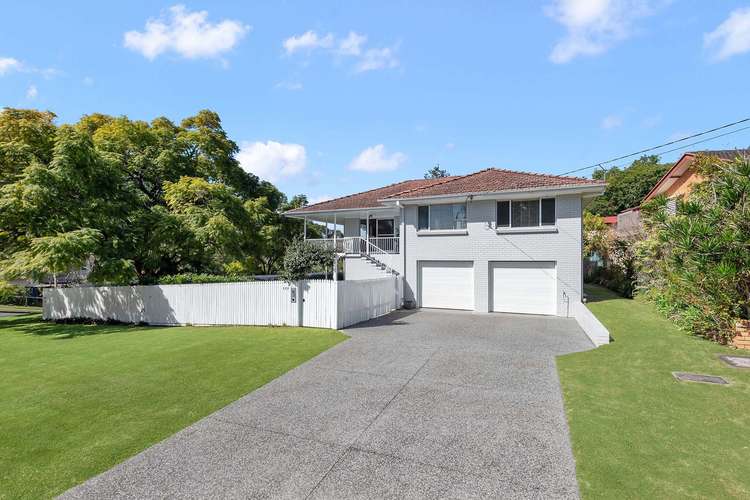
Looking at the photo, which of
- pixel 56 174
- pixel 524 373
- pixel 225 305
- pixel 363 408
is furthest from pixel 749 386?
pixel 56 174

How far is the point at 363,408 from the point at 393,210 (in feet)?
48.9

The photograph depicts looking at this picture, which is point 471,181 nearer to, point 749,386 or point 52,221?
point 749,386

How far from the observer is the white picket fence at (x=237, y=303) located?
12680 millimetres

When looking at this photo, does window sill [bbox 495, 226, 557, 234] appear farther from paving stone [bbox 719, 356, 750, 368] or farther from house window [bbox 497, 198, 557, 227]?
paving stone [bbox 719, 356, 750, 368]

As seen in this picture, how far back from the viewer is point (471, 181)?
1805cm

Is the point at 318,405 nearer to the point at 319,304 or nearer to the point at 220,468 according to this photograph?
the point at 220,468

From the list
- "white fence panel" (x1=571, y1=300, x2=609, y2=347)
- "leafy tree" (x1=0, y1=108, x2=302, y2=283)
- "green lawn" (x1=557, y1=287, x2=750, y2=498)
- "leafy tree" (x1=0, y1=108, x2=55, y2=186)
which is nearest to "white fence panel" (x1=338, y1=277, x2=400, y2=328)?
"green lawn" (x1=557, y1=287, x2=750, y2=498)

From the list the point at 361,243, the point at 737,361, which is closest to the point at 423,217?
the point at 361,243

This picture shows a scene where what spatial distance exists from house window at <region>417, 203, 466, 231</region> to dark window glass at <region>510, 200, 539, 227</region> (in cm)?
216

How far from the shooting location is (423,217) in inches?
705

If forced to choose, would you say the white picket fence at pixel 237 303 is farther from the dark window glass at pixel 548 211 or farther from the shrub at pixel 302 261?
the dark window glass at pixel 548 211

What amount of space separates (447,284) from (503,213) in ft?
13.4

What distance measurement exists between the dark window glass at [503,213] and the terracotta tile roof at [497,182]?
2.60 ft

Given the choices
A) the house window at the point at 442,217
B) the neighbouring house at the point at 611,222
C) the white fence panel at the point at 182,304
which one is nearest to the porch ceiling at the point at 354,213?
the house window at the point at 442,217
